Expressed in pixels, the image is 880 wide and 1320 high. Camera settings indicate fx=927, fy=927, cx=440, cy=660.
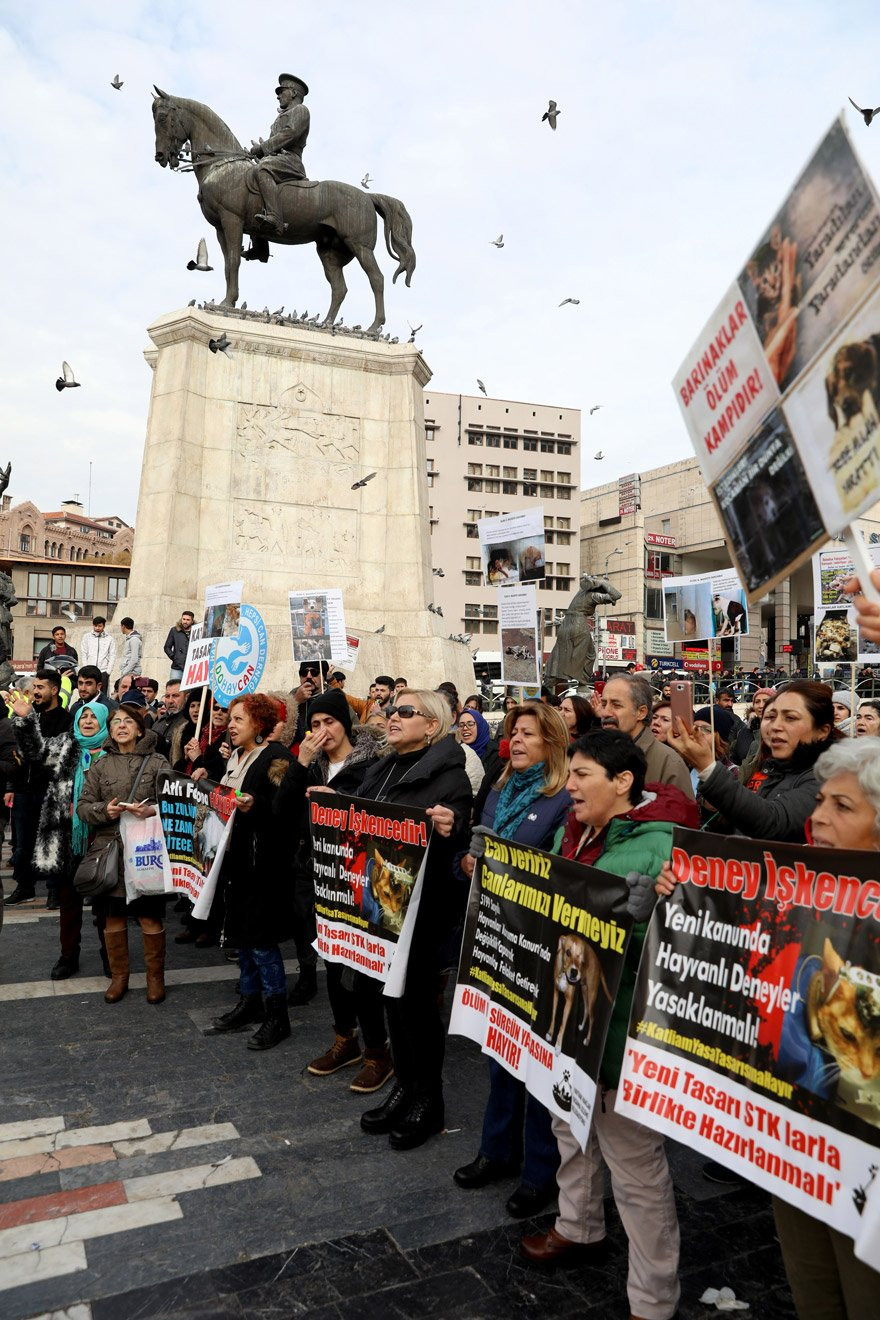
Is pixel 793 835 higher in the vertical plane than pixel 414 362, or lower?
lower

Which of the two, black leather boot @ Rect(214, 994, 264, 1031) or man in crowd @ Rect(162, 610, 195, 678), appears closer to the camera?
black leather boot @ Rect(214, 994, 264, 1031)

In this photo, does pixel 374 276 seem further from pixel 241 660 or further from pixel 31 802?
pixel 31 802

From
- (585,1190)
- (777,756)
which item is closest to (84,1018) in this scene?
(585,1190)

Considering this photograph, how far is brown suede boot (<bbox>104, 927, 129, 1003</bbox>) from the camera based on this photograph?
6.16 metres

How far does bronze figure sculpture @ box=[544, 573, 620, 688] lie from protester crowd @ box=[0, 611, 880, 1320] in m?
4.24

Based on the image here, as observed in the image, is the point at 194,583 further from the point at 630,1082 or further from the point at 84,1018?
the point at 630,1082

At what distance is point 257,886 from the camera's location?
5.55 m

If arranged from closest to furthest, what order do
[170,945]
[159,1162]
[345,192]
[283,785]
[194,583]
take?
[159,1162] < [283,785] < [170,945] < [194,583] < [345,192]

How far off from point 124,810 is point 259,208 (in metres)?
14.6

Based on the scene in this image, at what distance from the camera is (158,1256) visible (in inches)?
130

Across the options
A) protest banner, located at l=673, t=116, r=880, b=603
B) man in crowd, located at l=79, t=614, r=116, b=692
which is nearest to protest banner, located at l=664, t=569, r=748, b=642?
protest banner, located at l=673, t=116, r=880, b=603

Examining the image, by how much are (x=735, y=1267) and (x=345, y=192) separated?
19063mm

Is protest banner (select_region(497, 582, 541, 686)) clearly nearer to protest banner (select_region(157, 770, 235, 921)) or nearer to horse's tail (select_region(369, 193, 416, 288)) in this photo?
protest banner (select_region(157, 770, 235, 921))

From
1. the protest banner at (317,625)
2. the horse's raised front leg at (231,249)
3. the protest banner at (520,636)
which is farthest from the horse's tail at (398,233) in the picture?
the protest banner at (520,636)
